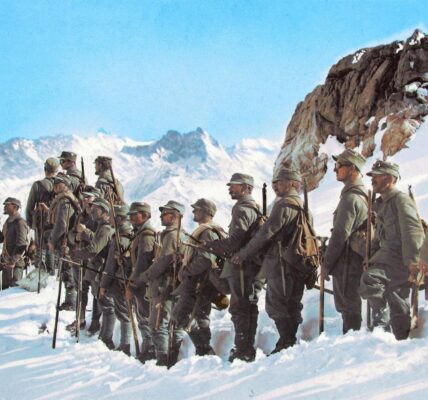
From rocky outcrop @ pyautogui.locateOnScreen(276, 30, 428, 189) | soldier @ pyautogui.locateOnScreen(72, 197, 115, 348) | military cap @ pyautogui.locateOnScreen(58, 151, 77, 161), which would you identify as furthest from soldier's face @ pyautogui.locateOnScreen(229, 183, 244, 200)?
rocky outcrop @ pyautogui.locateOnScreen(276, 30, 428, 189)

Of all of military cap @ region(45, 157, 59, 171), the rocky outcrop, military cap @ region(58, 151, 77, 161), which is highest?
the rocky outcrop

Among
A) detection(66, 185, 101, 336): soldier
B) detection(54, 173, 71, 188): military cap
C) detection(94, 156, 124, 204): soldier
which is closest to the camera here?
detection(66, 185, 101, 336): soldier

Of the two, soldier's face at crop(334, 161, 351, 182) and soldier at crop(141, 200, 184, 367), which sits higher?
soldier's face at crop(334, 161, 351, 182)

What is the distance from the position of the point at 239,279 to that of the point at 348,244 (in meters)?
1.50

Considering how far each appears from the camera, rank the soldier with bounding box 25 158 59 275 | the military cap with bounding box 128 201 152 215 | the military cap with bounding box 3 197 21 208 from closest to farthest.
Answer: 1. the military cap with bounding box 128 201 152 215
2. the soldier with bounding box 25 158 59 275
3. the military cap with bounding box 3 197 21 208

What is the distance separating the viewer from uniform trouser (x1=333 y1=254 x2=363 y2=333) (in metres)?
6.77

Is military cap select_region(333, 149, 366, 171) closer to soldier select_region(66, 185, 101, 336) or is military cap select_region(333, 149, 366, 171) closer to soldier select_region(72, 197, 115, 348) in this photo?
soldier select_region(72, 197, 115, 348)

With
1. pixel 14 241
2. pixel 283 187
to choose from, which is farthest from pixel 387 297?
pixel 14 241

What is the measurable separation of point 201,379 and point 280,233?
208 cm

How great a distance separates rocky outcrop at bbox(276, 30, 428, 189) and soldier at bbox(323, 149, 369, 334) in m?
11.4

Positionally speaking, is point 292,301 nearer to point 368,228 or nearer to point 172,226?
point 368,228

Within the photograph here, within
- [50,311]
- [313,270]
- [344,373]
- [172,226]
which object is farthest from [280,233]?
[50,311]

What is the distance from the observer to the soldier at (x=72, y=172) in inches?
522

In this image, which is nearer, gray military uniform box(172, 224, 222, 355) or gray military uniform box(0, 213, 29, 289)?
gray military uniform box(172, 224, 222, 355)
